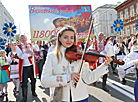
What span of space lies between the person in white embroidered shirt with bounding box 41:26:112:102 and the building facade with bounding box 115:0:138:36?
27583 mm

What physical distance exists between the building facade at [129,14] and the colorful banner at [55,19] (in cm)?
2438

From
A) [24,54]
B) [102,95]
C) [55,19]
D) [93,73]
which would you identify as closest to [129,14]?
[55,19]

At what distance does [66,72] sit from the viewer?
79.4 inches

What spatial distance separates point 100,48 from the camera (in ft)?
19.8

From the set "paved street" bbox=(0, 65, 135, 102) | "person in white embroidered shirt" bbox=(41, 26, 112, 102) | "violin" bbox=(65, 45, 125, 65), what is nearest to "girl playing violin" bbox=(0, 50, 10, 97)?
"paved street" bbox=(0, 65, 135, 102)

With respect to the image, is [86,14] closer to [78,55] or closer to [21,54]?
[21,54]

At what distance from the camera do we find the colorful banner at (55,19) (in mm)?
4470

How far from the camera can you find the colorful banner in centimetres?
447

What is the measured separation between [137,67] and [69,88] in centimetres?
197

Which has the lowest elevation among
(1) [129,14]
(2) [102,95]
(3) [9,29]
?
(2) [102,95]

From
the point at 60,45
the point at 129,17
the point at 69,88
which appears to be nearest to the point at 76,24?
the point at 60,45

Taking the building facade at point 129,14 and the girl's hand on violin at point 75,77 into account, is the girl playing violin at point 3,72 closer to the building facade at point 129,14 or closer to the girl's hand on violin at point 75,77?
the girl's hand on violin at point 75,77

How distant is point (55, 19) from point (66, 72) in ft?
10.7

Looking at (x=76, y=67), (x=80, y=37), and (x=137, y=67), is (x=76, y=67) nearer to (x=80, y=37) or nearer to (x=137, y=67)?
(x=137, y=67)
